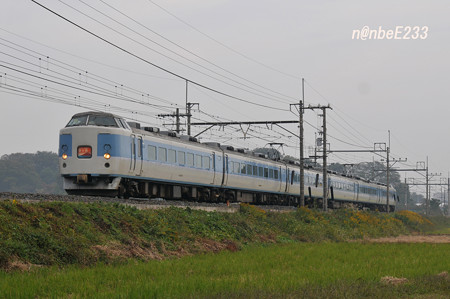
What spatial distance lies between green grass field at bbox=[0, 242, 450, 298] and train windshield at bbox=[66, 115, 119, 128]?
8666 mm

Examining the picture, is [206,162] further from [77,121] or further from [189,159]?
[77,121]

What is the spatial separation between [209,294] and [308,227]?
25144 millimetres

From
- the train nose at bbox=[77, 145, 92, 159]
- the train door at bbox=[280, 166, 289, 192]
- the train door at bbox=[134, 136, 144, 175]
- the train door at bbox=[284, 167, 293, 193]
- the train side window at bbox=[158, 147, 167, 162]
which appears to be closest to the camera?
the train nose at bbox=[77, 145, 92, 159]

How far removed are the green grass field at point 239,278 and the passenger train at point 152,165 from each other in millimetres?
7670

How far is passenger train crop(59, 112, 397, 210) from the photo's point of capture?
2805 centimetres

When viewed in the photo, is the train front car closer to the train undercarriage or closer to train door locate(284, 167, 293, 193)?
the train undercarriage

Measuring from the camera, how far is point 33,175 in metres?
125

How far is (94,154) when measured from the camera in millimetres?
27906

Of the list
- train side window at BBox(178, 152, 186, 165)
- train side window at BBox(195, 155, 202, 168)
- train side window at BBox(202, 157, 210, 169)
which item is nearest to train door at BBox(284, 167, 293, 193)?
train side window at BBox(202, 157, 210, 169)

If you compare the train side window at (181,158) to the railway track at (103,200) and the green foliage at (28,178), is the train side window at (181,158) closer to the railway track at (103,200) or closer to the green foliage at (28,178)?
the railway track at (103,200)

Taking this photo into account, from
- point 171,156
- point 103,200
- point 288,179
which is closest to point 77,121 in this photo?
point 103,200

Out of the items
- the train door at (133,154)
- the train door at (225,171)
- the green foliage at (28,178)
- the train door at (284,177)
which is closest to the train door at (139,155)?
the train door at (133,154)

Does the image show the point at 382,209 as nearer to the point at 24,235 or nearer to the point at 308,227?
the point at 308,227

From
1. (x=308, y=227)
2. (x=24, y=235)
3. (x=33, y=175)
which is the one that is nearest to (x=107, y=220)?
(x=24, y=235)
